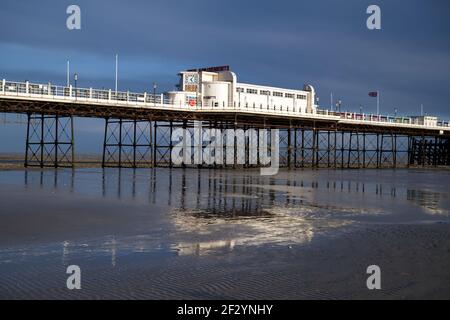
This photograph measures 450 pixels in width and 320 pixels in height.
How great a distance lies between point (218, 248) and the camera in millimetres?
11344

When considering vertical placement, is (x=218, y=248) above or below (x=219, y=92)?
below

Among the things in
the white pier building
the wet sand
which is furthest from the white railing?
the wet sand

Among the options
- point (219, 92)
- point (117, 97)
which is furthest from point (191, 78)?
point (117, 97)

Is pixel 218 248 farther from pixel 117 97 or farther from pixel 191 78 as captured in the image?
pixel 191 78

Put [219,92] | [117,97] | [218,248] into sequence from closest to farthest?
[218,248] → [117,97] → [219,92]

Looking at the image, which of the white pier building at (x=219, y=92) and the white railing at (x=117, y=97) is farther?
the white pier building at (x=219, y=92)

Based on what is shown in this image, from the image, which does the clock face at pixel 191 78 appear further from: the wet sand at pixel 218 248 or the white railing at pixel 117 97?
the wet sand at pixel 218 248

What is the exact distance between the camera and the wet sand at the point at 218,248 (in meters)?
8.18

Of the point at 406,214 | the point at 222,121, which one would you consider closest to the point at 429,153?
the point at 222,121

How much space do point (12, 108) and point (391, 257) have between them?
38.5 m

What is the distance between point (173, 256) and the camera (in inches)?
409

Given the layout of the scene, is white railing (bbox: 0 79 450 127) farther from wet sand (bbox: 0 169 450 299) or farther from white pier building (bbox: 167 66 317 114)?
wet sand (bbox: 0 169 450 299)

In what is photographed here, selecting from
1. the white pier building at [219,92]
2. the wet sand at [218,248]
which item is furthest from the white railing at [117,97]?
the wet sand at [218,248]

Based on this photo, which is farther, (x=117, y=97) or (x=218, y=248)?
(x=117, y=97)
